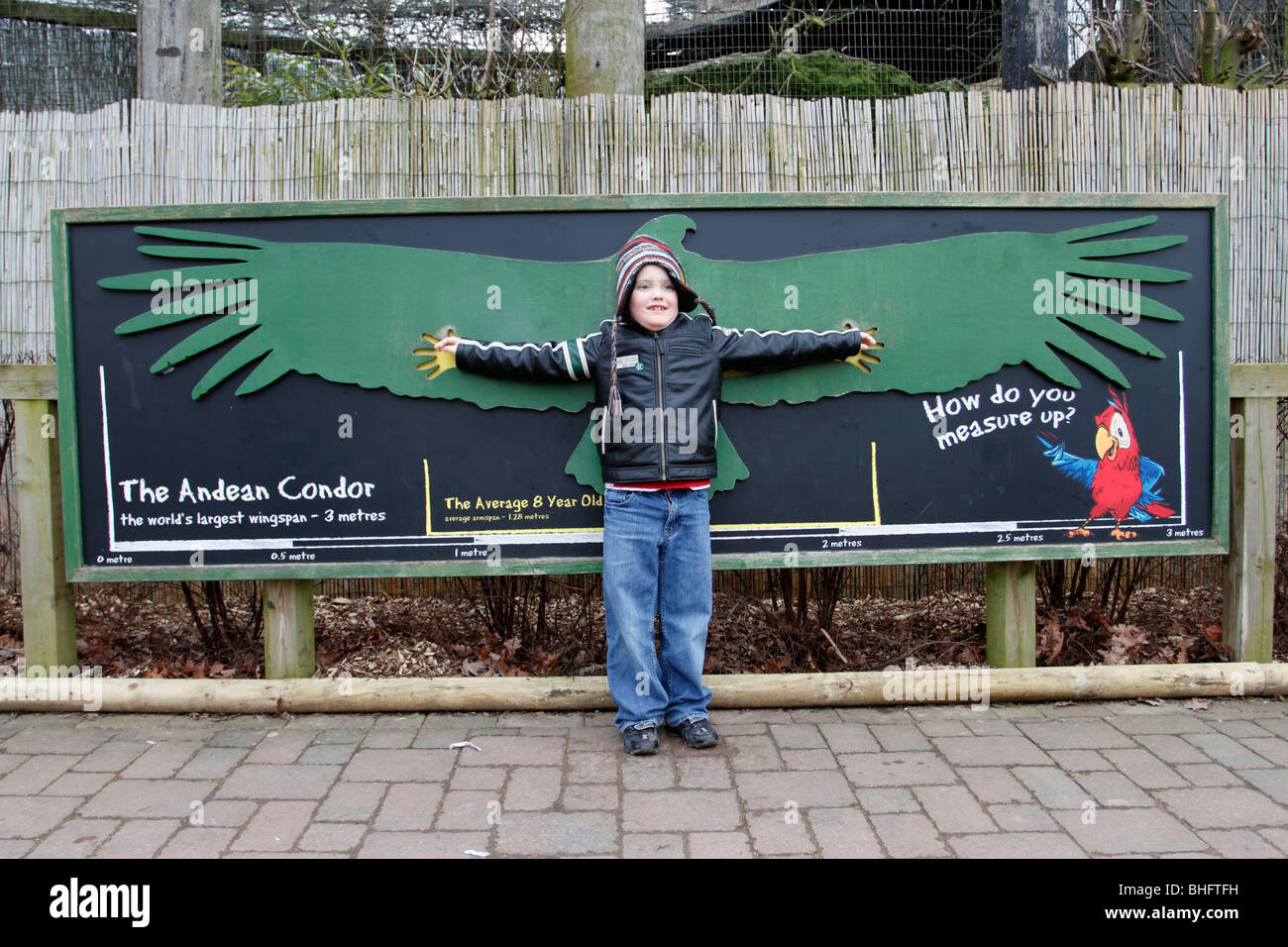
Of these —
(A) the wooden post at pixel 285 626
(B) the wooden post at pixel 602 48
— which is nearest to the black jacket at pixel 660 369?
(A) the wooden post at pixel 285 626

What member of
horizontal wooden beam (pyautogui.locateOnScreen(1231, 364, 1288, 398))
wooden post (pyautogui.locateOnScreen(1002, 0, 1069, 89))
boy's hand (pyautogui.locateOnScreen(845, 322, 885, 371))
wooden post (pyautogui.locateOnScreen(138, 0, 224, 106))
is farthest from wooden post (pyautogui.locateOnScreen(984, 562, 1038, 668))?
wooden post (pyautogui.locateOnScreen(138, 0, 224, 106))

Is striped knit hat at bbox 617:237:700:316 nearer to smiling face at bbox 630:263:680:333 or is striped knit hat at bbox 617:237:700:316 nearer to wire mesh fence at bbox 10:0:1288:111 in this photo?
smiling face at bbox 630:263:680:333

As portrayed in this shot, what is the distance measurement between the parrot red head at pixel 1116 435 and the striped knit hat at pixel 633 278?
185 centimetres

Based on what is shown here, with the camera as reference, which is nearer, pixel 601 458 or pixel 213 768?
pixel 213 768

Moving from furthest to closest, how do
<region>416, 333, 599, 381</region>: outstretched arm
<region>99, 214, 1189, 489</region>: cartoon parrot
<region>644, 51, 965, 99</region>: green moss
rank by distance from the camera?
<region>644, 51, 965, 99</region>: green moss → <region>99, 214, 1189, 489</region>: cartoon parrot → <region>416, 333, 599, 381</region>: outstretched arm

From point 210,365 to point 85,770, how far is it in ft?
5.35

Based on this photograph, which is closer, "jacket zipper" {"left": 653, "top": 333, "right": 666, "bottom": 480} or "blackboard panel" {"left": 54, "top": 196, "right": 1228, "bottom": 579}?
"jacket zipper" {"left": 653, "top": 333, "right": 666, "bottom": 480}

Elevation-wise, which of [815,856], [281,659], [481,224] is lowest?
[815,856]

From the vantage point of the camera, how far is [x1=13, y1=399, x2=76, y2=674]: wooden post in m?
3.76

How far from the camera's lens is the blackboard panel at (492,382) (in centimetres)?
366

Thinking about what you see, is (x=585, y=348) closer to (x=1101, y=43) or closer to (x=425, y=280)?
(x=425, y=280)

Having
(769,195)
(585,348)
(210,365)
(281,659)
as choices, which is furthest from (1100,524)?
(210,365)

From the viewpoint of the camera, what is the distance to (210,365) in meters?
3.67

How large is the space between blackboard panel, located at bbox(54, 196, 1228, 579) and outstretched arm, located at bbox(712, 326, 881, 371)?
0.11 metres
